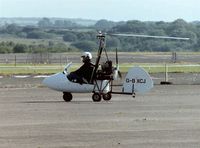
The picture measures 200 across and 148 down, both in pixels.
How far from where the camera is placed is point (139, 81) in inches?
1051

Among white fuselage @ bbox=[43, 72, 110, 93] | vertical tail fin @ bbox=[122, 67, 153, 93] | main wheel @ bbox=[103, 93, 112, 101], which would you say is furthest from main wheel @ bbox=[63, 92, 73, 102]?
vertical tail fin @ bbox=[122, 67, 153, 93]

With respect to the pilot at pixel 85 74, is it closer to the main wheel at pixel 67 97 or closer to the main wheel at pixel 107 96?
the main wheel at pixel 67 97

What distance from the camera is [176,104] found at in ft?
81.7

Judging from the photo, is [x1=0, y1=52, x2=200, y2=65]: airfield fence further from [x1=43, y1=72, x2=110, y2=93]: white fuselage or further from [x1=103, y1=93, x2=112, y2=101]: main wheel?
[x1=103, y1=93, x2=112, y2=101]: main wheel

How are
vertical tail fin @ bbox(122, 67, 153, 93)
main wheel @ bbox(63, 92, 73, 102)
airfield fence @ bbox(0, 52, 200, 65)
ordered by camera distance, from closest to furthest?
vertical tail fin @ bbox(122, 67, 153, 93), main wheel @ bbox(63, 92, 73, 102), airfield fence @ bbox(0, 52, 200, 65)

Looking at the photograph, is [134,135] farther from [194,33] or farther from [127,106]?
[194,33]

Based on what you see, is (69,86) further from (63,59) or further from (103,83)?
(63,59)

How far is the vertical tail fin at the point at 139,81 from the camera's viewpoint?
87.2ft

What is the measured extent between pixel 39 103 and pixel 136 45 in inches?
3768

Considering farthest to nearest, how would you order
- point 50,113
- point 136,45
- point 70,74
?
point 136,45 < point 70,74 < point 50,113

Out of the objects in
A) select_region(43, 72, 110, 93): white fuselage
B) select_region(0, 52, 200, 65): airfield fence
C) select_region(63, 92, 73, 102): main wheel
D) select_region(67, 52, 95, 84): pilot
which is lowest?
select_region(0, 52, 200, 65): airfield fence

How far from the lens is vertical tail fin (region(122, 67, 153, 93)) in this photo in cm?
2659

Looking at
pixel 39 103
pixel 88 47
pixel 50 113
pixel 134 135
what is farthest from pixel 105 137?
pixel 88 47

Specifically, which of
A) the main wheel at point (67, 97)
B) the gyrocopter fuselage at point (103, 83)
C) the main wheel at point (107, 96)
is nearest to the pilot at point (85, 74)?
the gyrocopter fuselage at point (103, 83)
